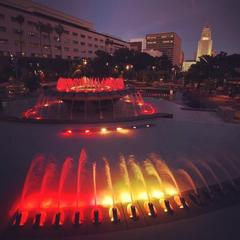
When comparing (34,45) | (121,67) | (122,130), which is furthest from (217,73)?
(34,45)

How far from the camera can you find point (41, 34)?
240 ft

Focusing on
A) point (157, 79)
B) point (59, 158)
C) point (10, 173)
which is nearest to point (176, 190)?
point (59, 158)

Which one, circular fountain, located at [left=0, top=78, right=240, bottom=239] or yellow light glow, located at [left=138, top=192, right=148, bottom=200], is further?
yellow light glow, located at [left=138, top=192, right=148, bottom=200]

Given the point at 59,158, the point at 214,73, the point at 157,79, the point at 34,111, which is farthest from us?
the point at 157,79

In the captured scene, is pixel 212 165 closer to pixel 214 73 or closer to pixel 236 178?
pixel 236 178

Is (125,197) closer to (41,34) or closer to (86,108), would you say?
(86,108)

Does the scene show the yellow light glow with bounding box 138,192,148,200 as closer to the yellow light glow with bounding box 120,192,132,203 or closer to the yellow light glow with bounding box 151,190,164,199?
the yellow light glow with bounding box 151,190,164,199

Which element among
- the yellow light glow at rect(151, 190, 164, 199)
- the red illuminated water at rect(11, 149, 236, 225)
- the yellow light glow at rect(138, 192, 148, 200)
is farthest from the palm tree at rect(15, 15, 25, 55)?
the yellow light glow at rect(151, 190, 164, 199)

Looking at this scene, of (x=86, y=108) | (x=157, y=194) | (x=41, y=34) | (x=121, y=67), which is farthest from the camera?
(x=121, y=67)

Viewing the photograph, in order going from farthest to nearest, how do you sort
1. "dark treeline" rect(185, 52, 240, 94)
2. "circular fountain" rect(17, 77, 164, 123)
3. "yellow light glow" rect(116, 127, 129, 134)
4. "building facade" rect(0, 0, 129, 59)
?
"building facade" rect(0, 0, 129, 59) → "dark treeline" rect(185, 52, 240, 94) → "circular fountain" rect(17, 77, 164, 123) → "yellow light glow" rect(116, 127, 129, 134)

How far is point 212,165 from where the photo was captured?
1116 centimetres

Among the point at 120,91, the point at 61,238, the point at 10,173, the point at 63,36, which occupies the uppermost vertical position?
the point at 63,36

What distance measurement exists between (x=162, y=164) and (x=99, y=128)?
18.4ft

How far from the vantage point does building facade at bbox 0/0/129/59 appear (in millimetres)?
61438
